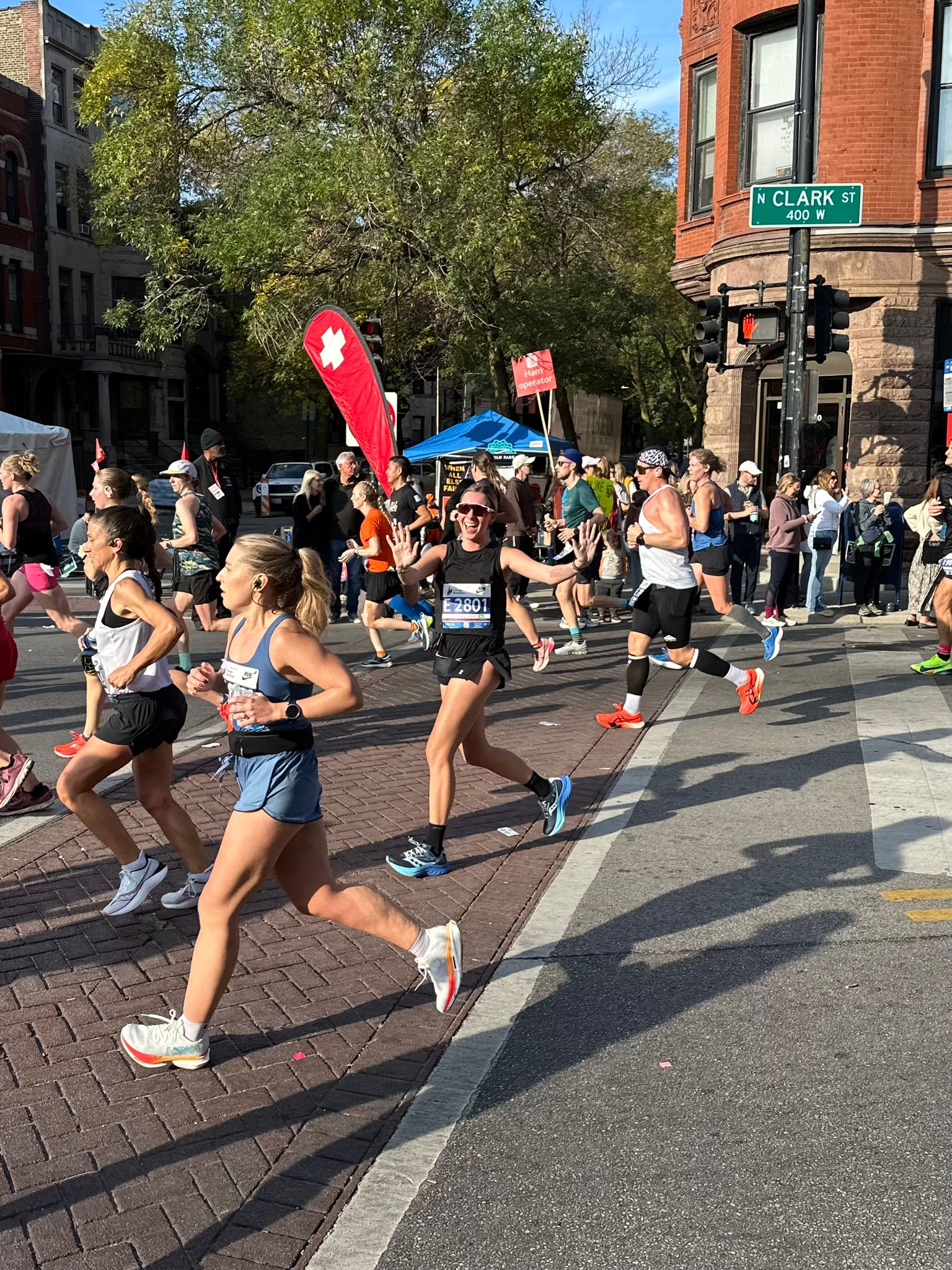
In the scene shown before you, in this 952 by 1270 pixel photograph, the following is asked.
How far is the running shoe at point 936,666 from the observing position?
11562mm

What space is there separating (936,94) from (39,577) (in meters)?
15.8

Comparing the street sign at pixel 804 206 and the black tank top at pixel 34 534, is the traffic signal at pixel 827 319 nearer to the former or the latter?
the street sign at pixel 804 206

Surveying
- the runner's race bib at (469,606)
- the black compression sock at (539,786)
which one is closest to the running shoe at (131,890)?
the runner's race bib at (469,606)

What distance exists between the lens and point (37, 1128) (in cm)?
383

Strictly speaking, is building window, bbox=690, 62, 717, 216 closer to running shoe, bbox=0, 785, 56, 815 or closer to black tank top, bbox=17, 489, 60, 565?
black tank top, bbox=17, 489, 60, 565

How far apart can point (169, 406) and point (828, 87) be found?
132 ft

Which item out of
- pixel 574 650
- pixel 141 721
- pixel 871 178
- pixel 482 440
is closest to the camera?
pixel 141 721

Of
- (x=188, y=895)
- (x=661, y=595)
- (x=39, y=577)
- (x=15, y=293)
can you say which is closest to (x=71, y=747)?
(x=39, y=577)

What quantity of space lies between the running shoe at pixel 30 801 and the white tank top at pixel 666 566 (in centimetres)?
427

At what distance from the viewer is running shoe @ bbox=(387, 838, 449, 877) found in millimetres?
6074

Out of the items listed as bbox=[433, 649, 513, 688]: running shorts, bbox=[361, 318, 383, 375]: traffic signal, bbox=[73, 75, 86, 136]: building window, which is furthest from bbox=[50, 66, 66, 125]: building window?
bbox=[433, 649, 513, 688]: running shorts

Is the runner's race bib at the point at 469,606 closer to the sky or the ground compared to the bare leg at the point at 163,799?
closer to the sky

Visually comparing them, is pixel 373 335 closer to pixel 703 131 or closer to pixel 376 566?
pixel 376 566

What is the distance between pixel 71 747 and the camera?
8.47 meters
